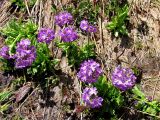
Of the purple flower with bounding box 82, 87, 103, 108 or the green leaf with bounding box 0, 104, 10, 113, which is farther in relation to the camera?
the green leaf with bounding box 0, 104, 10, 113

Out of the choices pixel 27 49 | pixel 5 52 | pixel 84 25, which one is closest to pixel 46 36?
pixel 27 49

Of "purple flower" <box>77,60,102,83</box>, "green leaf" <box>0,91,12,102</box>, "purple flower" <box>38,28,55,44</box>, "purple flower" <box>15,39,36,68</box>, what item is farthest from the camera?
"green leaf" <box>0,91,12,102</box>

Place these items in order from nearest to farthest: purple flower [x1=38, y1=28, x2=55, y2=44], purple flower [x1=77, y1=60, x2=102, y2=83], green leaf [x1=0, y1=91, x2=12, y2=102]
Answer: purple flower [x1=77, y1=60, x2=102, y2=83], purple flower [x1=38, y1=28, x2=55, y2=44], green leaf [x1=0, y1=91, x2=12, y2=102]

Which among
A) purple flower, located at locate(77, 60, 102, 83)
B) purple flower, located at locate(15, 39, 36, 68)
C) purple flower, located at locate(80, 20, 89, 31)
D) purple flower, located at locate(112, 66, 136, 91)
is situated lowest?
purple flower, located at locate(112, 66, 136, 91)

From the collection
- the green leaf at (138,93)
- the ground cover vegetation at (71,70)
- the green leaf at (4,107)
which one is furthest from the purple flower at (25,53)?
the green leaf at (138,93)

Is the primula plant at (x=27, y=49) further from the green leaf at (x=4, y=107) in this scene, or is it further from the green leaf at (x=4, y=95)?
the green leaf at (x=4, y=107)

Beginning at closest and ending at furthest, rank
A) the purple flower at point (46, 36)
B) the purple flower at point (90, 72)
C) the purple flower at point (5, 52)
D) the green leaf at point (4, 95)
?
1. the purple flower at point (90, 72)
2. the purple flower at point (46, 36)
3. the green leaf at point (4, 95)
4. the purple flower at point (5, 52)

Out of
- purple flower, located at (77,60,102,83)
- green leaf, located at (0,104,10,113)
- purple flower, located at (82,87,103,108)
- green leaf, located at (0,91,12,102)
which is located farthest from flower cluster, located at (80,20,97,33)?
green leaf, located at (0,104,10,113)

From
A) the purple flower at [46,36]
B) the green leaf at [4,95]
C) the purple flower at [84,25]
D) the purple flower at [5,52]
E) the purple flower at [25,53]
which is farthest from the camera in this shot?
the purple flower at [5,52]

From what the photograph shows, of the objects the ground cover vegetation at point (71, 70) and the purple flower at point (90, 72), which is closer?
the purple flower at point (90, 72)

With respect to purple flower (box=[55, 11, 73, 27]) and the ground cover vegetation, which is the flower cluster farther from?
purple flower (box=[55, 11, 73, 27])

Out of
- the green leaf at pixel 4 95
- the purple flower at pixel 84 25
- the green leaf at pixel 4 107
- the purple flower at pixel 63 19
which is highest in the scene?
the purple flower at pixel 63 19
